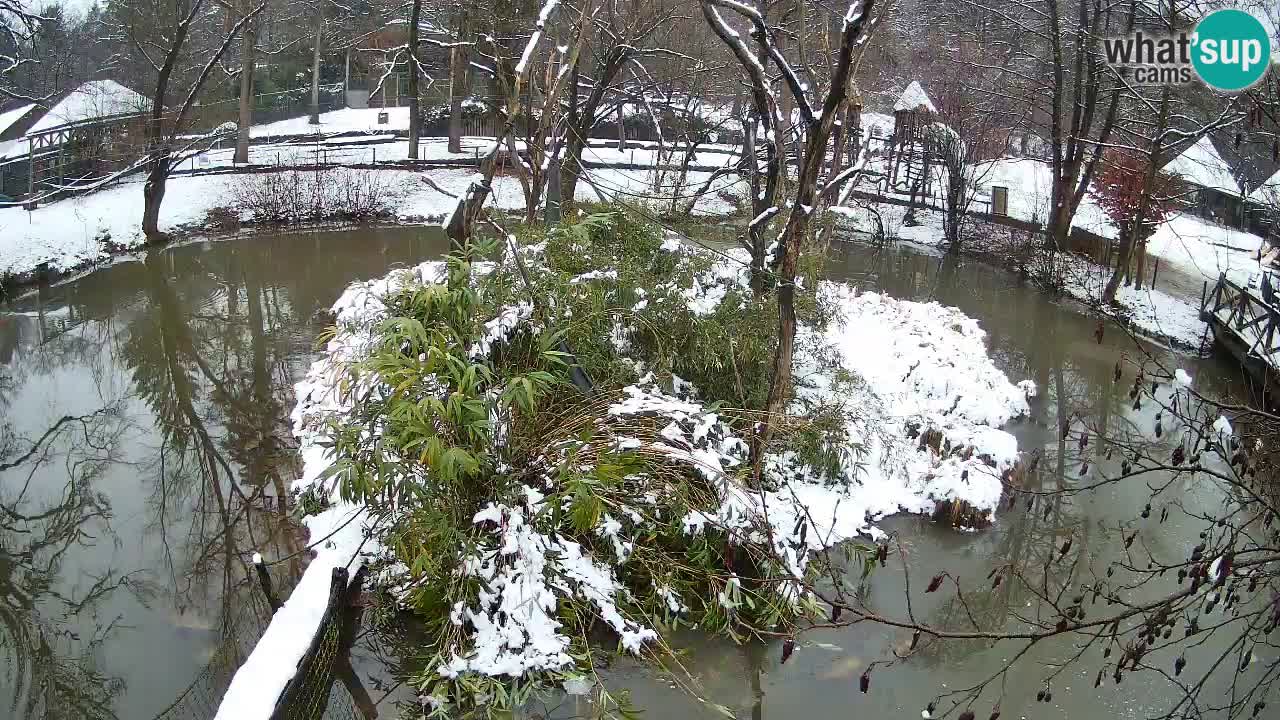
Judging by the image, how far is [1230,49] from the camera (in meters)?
13.3

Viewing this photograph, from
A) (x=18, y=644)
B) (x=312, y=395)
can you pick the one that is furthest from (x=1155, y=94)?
(x=18, y=644)

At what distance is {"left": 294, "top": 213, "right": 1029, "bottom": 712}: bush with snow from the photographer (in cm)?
561

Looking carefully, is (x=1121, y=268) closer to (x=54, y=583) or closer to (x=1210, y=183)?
(x=1210, y=183)

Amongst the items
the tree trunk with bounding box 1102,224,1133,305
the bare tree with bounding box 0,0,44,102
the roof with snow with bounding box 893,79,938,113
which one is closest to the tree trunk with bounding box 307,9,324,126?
the bare tree with bounding box 0,0,44,102

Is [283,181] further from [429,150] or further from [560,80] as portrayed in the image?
[560,80]

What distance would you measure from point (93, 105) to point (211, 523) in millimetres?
16094

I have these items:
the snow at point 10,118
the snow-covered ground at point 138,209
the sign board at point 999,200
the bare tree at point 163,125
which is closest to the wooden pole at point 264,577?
the snow-covered ground at point 138,209

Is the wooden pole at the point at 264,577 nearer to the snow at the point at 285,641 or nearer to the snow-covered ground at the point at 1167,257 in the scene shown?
the snow at the point at 285,641

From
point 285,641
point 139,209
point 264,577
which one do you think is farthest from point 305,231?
point 285,641

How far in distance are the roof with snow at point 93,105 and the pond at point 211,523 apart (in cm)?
655

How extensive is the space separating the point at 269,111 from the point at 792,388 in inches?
936

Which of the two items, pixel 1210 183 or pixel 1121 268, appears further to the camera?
pixel 1210 183

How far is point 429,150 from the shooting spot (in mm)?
24703

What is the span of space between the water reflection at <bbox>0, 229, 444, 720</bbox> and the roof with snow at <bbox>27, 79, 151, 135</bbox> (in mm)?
6566
